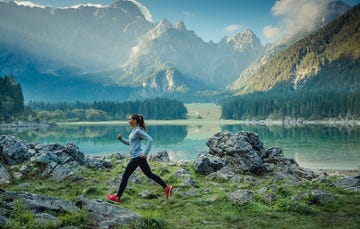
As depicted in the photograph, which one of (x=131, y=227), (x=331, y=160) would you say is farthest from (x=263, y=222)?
(x=331, y=160)

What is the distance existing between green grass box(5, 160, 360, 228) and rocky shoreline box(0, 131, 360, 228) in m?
0.40

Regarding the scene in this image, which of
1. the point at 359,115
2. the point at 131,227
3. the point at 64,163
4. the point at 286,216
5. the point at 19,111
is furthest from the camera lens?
the point at 359,115

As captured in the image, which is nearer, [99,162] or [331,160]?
[99,162]

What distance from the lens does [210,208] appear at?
14.0 meters

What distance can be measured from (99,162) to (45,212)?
15075 millimetres

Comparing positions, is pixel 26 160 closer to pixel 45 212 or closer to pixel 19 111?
pixel 45 212

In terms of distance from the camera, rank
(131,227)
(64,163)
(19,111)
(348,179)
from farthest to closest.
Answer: (19,111)
(64,163)
(348,179)
(131,227)

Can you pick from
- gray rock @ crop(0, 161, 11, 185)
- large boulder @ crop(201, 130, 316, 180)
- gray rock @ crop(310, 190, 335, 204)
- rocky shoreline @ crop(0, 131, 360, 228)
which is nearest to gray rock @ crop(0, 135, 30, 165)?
rocky shoreline @ crop(0, 131, 360, 228)

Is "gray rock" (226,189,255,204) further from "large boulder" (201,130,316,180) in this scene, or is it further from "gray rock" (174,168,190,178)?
"large boulder" (201,130,316,180)

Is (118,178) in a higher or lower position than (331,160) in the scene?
higher

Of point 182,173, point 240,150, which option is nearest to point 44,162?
point 182,173

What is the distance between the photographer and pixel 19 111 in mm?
172750

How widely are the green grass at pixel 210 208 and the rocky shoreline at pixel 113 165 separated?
397mm

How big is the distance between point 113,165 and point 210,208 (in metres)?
14.6
